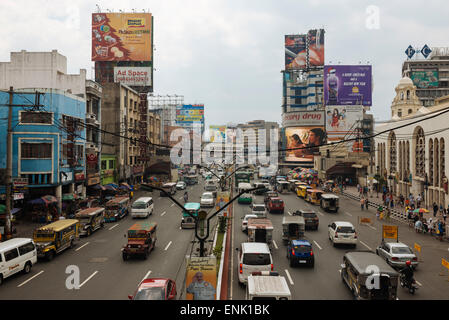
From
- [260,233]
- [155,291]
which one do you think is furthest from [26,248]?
[260,233]

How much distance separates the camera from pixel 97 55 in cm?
7062

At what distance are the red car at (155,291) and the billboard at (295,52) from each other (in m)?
115

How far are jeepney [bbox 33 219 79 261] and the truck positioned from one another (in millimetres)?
14028

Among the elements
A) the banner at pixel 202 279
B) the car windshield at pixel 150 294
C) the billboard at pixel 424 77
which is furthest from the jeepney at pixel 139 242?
the billboard at pixel 424 77

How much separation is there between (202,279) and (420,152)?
42589 millimetres

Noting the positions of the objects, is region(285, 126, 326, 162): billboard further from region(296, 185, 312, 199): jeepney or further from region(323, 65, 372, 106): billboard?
region(296, 185, 312, 199): jeepney

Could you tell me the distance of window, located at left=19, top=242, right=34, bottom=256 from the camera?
1909cm

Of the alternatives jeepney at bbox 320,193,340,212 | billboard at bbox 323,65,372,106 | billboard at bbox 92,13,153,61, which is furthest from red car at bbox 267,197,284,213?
billboard at bbox 323,65,372,106

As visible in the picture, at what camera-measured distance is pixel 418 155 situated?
47.7 metres

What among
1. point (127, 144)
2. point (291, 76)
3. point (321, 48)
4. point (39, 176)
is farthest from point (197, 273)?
point (291, 76)

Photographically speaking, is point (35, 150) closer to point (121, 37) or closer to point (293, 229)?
point (293, 229)

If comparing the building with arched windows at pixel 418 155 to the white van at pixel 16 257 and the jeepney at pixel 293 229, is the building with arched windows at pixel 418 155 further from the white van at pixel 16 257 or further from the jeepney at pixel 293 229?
the white van at pixel 16 257

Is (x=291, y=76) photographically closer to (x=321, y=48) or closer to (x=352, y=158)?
(x=321, y=48)
